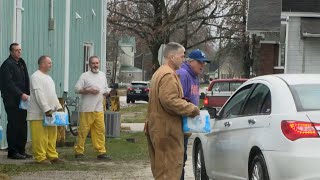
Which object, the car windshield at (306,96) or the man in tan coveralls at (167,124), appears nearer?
the car windshield at (306,96)

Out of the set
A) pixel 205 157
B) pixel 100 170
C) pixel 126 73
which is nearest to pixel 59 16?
pixel 100 170

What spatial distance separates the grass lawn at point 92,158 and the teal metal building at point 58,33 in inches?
64.0

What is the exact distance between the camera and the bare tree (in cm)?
3562

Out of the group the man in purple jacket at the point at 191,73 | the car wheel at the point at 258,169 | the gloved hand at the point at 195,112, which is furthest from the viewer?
the man in purple jacket at the point at 191,73

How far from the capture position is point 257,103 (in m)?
7.65

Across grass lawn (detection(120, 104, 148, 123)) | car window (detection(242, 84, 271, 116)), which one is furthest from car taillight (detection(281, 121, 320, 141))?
grass lawn (detection(120, 104, 148, 123))

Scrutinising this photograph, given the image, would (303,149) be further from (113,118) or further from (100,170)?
(113,118)

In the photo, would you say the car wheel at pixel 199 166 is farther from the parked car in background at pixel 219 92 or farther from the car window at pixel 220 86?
the car window at pixel 220 86

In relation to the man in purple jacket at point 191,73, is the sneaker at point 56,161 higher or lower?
lower

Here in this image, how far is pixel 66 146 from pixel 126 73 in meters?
102

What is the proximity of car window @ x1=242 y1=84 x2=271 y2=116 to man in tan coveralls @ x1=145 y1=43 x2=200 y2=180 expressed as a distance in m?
0.72

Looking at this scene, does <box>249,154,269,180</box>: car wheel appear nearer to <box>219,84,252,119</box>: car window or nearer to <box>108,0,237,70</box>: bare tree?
<box>219,84,252,119</box>: car window

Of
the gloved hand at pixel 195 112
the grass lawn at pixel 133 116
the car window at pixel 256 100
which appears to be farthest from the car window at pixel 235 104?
the grass lawn at pixel 133 116

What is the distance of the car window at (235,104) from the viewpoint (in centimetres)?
826
